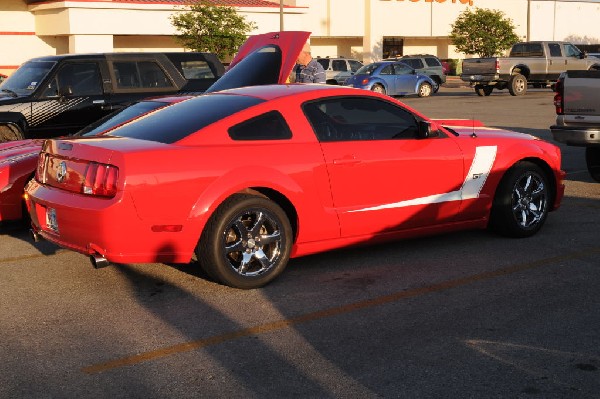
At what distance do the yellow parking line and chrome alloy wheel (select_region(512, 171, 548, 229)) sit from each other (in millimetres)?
664

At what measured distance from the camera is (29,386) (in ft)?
15.3

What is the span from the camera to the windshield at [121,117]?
8.11m

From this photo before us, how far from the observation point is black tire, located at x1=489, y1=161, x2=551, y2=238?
793 centimetres

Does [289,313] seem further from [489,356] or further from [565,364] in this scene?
[565,364]

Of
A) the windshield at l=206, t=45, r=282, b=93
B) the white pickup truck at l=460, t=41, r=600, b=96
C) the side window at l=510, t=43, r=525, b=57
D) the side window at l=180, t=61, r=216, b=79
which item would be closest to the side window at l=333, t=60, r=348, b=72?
the white pickup truck at l=460, t=41, r=600, b=96

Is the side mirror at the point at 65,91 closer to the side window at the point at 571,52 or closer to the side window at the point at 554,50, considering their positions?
the side window at the point at 554,50

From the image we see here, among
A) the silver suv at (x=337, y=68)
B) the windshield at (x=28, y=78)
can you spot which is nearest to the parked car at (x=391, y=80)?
the silver suv at (x=337, y=68)

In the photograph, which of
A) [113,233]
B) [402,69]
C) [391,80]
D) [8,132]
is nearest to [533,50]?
[402,69]

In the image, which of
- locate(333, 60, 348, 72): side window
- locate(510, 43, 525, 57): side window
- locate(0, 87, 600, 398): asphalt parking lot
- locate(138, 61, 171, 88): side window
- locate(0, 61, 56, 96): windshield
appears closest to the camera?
locate(0, 87, 600, 398): asphalt parking lot

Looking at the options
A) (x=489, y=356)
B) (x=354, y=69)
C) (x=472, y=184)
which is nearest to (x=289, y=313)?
(x=489, y=356)

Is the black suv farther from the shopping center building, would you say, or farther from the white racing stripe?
the white racing stripe

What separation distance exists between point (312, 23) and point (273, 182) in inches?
2121

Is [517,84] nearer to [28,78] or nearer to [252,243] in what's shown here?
[28,78]

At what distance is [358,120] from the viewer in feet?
24.0
